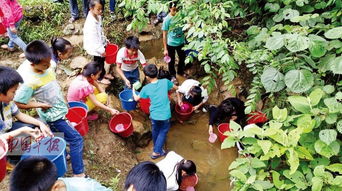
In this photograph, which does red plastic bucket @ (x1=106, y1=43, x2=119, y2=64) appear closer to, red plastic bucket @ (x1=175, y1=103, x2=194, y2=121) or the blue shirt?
the blue shirt

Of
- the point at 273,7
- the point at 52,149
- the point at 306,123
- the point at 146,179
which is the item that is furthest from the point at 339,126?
the point at 52,149

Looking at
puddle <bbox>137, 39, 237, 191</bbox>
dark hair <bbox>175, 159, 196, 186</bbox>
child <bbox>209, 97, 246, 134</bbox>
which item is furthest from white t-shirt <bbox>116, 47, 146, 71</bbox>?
dark hair <bbox>175, 159, 196, 186</bbox>

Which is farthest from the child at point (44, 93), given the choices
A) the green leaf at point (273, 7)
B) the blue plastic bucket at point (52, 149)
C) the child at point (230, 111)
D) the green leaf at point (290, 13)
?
the green leaf at point (273, 7)

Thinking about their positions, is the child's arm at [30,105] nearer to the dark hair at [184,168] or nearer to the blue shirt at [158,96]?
the blue shirt at [158,96]

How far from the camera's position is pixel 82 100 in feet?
14.0

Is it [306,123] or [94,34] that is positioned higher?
[306,123]

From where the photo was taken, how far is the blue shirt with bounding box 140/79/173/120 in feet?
14.9

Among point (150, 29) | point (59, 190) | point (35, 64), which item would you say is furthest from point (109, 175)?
point (150, 29)

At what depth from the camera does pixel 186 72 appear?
6.52 meters

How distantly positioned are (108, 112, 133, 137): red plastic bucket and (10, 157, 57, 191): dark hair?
264cm

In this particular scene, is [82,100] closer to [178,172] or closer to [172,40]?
[178,172]

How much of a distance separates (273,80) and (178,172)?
172 centimetres

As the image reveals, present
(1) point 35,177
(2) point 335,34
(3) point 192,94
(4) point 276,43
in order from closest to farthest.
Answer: (1) point 35,177
(2) point 335,34
(4) point 276,43
(3) point 192,94

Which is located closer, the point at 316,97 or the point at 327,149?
the point at 327,149
